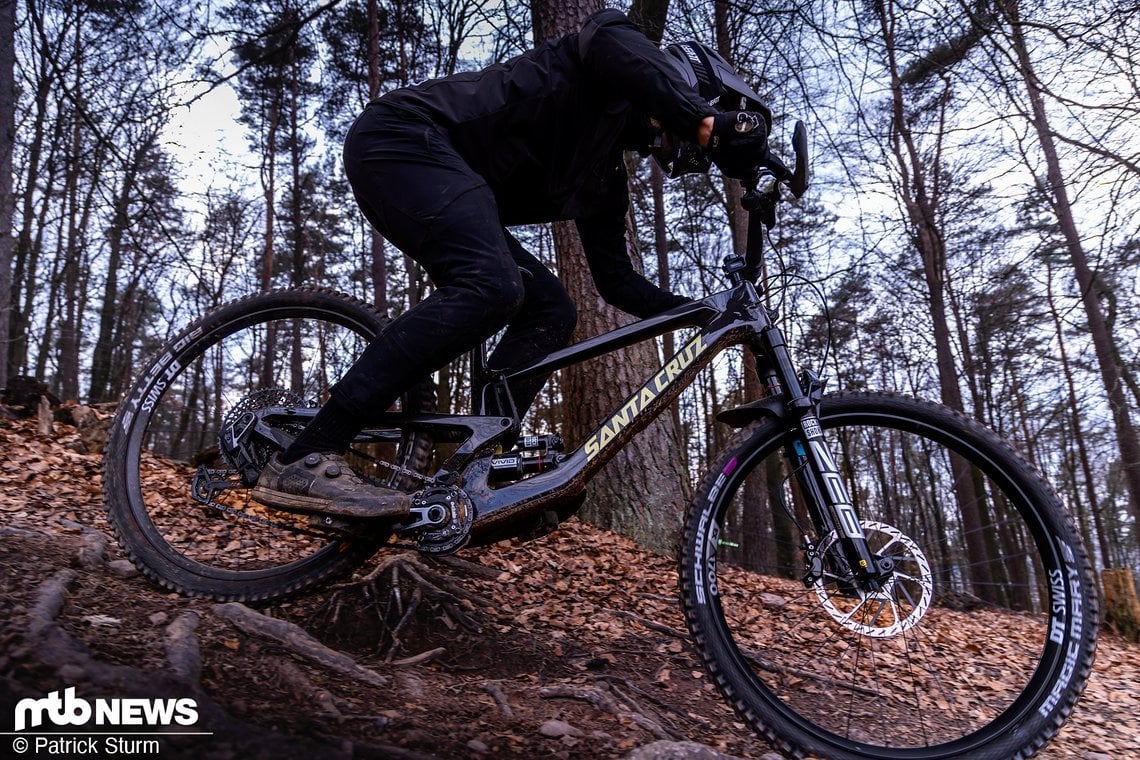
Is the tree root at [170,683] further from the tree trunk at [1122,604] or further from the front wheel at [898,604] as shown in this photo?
the tree trunk at [1122,604]

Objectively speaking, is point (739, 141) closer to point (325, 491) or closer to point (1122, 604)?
point (325, 491)

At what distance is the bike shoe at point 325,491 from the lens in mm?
2139

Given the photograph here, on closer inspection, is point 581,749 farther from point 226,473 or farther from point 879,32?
point 879,32

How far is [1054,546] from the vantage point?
194 centimetres

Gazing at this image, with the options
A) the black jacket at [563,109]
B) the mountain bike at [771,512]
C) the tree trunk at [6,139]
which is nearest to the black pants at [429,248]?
the black jacket at [563,109]

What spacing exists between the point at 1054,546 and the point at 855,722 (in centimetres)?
105

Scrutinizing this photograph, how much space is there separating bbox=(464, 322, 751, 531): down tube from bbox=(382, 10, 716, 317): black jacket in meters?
0.71

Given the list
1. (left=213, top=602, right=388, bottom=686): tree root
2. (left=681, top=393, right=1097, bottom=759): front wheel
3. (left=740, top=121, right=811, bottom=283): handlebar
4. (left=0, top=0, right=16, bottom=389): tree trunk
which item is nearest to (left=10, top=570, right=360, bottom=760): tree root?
(left=213, top=602, right=388, bottom=686): tree root

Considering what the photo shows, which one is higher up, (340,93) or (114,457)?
(340,93)

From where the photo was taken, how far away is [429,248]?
87.0 inches

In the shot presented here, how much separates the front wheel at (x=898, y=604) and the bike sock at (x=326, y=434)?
3.91 feet

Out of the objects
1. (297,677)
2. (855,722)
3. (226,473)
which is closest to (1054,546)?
(855,722)

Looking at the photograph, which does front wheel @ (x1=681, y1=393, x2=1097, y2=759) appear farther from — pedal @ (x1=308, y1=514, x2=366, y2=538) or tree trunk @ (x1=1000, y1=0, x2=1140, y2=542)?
tree trunk @ (x1=1000, y1=0, x2=1140, y2=542)

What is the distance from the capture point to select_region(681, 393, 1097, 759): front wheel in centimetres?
189
